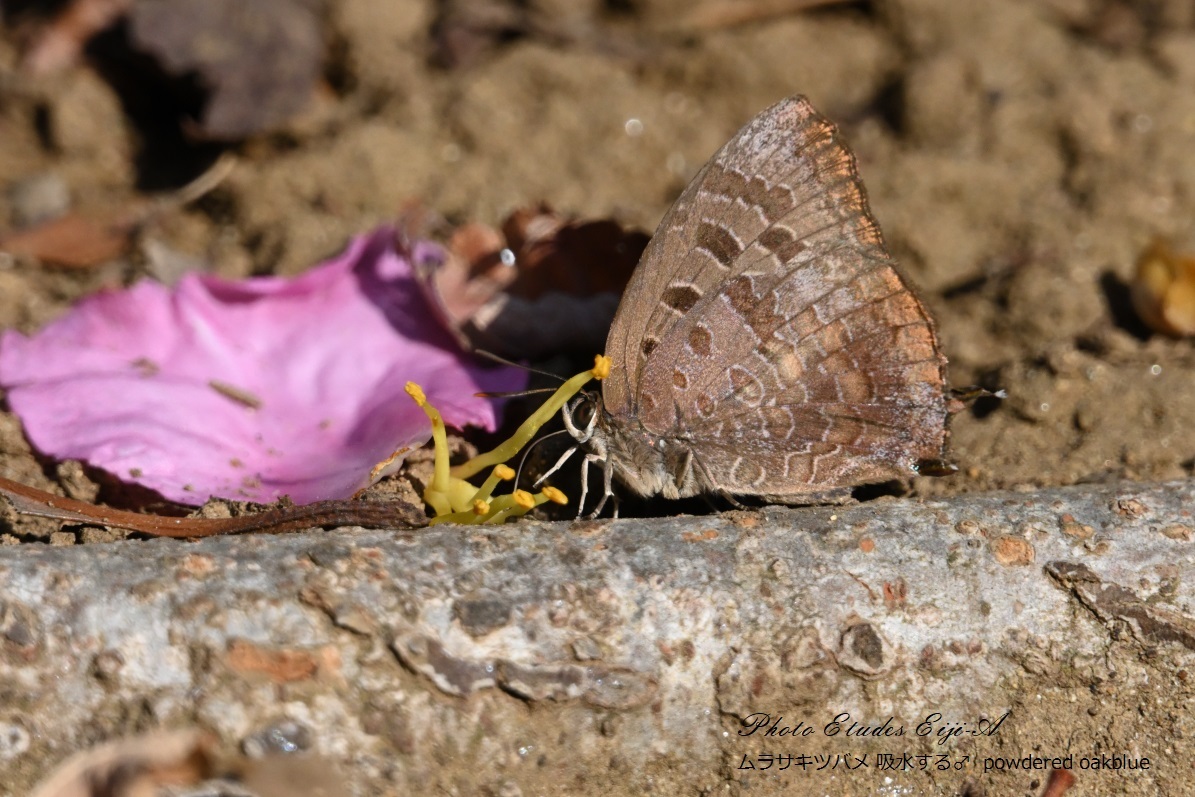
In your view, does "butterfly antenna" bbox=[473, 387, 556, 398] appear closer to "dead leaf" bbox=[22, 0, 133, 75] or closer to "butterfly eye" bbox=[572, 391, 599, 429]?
"butterfly eye" bbox=[572, 391, 599, 429]

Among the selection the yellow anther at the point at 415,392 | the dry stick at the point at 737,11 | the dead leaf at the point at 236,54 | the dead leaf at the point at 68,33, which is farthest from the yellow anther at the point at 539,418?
the dead leaf at the point at 68,33

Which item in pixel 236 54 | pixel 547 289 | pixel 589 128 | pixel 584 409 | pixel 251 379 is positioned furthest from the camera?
pixel 589 128

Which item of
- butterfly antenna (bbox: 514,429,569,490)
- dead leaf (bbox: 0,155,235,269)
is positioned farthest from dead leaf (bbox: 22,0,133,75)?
butterfly antenna (bbox: 514,429,569,490)

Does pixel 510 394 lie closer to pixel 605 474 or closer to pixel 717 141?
pixel 605 474

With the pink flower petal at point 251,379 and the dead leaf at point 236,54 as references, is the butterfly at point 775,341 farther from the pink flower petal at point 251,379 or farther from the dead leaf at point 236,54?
the dead leaf at point 236,54

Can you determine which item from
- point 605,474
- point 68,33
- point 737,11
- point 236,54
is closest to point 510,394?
point 605,474
